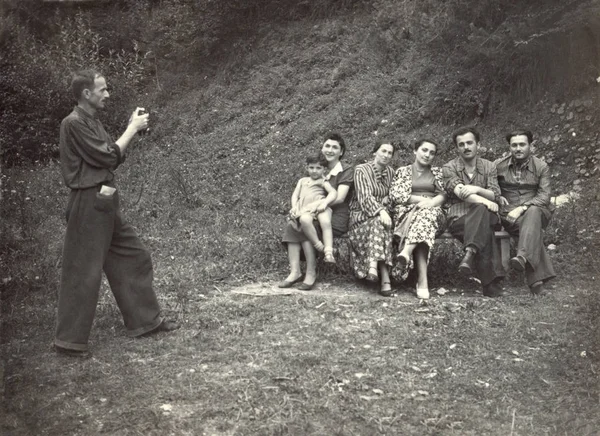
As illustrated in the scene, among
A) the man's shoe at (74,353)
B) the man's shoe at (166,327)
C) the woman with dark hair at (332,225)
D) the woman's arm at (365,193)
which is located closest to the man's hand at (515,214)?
the woman's arm at (365,193)

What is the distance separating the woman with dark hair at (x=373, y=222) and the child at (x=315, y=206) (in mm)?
252

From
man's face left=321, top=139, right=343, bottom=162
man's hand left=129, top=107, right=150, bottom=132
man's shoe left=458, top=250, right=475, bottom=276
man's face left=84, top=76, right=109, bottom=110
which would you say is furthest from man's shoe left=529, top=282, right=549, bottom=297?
man's face left=84, top=76, right=109, bottom=110

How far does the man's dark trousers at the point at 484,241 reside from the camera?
573 centimetres

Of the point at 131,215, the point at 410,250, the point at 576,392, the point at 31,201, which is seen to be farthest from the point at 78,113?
the point at 31,201

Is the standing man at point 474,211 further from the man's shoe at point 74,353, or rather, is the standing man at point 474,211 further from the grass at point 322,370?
the man's shoe at point 74,353

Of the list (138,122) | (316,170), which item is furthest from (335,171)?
(138,122)

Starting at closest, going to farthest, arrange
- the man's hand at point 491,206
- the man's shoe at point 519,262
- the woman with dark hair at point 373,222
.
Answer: the man's shoe at point 519,262, the man's hand at point 491,206, the woman with dark hair at point 373,222

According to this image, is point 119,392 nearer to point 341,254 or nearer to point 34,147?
point 341,254

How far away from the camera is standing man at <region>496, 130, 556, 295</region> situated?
568 cm

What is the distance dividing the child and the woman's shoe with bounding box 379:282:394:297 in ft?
1.62

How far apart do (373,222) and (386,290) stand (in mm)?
636

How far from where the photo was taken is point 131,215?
28.9ft

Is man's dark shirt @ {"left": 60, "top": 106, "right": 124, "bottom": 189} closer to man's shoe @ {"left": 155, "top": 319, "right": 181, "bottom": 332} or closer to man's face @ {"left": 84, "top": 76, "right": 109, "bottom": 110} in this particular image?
man's face @ {"left": 84, "top": 76, "right": 109, "bottom": 110}

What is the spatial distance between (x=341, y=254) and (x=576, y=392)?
316cm
